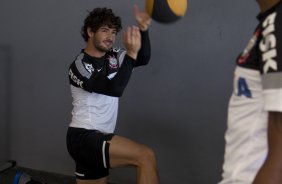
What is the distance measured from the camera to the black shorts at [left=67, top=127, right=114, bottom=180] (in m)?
1.83

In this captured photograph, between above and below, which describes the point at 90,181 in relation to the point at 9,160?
above

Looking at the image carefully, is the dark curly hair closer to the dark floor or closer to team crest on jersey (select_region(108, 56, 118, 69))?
team crest on jersey (select_region(108, 56, 118, 69))

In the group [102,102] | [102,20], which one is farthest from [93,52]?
[102,102]

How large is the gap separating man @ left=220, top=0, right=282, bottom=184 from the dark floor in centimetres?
219

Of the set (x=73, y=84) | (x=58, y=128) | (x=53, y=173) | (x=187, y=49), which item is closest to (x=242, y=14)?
(x=187, y=49)

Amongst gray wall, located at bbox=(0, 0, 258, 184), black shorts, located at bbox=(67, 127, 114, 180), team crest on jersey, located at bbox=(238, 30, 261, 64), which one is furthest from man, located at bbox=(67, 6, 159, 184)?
team crest on jersey, located at bbox=(238, 30, 261, 64)

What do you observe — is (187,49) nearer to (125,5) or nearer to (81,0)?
(125,5)

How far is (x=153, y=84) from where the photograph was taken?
2494 mm

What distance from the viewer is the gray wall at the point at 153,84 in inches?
89.3

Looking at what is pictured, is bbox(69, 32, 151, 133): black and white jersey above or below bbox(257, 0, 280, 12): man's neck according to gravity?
below

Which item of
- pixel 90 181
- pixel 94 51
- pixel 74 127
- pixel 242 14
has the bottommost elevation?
pixel 90 181

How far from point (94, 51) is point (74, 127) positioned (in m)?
0.46

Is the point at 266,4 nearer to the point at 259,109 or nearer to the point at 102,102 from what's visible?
the point at 259,109

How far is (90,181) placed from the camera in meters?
1.99
